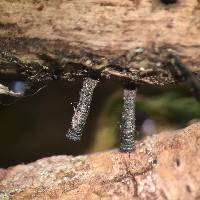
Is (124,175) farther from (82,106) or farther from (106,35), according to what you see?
(106,35)

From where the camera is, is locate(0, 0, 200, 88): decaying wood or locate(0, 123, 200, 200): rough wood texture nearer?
locate(0, 0, 200, 88): decaying wood

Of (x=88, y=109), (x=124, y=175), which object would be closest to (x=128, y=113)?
(x=88, y=109)

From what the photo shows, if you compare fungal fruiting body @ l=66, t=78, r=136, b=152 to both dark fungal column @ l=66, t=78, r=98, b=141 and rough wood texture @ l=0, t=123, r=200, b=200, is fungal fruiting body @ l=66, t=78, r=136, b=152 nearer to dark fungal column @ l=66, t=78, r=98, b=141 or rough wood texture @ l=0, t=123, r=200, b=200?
dark fungal column @ l=66, t=78, r=98, b=141

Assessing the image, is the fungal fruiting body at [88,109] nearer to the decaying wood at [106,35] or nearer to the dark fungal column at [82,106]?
the dark fungal column at [82,106]

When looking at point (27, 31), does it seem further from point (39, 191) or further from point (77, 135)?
point (39, 191)

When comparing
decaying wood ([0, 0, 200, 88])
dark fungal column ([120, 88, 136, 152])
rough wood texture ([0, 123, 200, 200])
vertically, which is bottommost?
rough wood texture ([0, 123, 200, 200])

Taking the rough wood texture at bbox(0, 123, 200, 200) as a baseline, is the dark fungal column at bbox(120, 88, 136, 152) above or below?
above

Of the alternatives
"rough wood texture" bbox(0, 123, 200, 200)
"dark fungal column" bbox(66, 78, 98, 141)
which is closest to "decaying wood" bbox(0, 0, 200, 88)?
"dark fungal column" bbox(66, 78, 98, 141)

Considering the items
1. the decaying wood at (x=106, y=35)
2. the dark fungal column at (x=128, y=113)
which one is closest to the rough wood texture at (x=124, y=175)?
the dark fungal column at (x=128, y=113)
